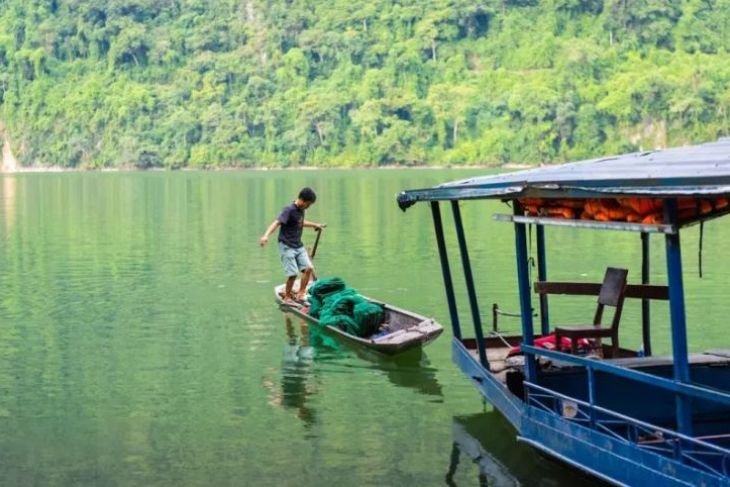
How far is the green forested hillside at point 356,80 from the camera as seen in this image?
4053 inches

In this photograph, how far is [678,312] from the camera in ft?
24.8

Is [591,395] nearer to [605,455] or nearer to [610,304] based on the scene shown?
[605,455]

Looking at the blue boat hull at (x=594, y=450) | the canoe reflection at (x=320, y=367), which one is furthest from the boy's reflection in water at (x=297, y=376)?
the blue boat hull at (x=594, y=450)

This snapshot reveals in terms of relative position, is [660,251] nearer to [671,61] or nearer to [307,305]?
[307,305]

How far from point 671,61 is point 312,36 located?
34.9 metres

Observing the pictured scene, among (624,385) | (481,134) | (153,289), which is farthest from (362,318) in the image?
(481,134)

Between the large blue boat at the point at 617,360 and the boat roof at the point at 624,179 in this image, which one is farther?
the large blue boat at the point at 617,360

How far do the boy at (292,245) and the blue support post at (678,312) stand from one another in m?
9.36

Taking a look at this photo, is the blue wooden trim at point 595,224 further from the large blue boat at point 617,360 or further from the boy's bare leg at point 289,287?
the boy's bare leg at point 289,287

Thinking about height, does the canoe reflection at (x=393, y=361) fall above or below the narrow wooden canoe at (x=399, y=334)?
below

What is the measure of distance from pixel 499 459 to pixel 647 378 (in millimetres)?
2531

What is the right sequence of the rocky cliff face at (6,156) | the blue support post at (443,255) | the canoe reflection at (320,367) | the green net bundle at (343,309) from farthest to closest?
the rocky cliff face at (6,156) < the green net bundle at (343,309) < the canoe reflection at (320,367) < the blue support post at (443,255)

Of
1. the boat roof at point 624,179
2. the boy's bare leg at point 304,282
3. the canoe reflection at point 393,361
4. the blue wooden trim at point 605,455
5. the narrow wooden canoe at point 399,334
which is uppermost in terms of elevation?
the boat roof at point 624,179

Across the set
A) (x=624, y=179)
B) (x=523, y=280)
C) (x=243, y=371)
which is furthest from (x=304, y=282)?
(x=624, y=179)
